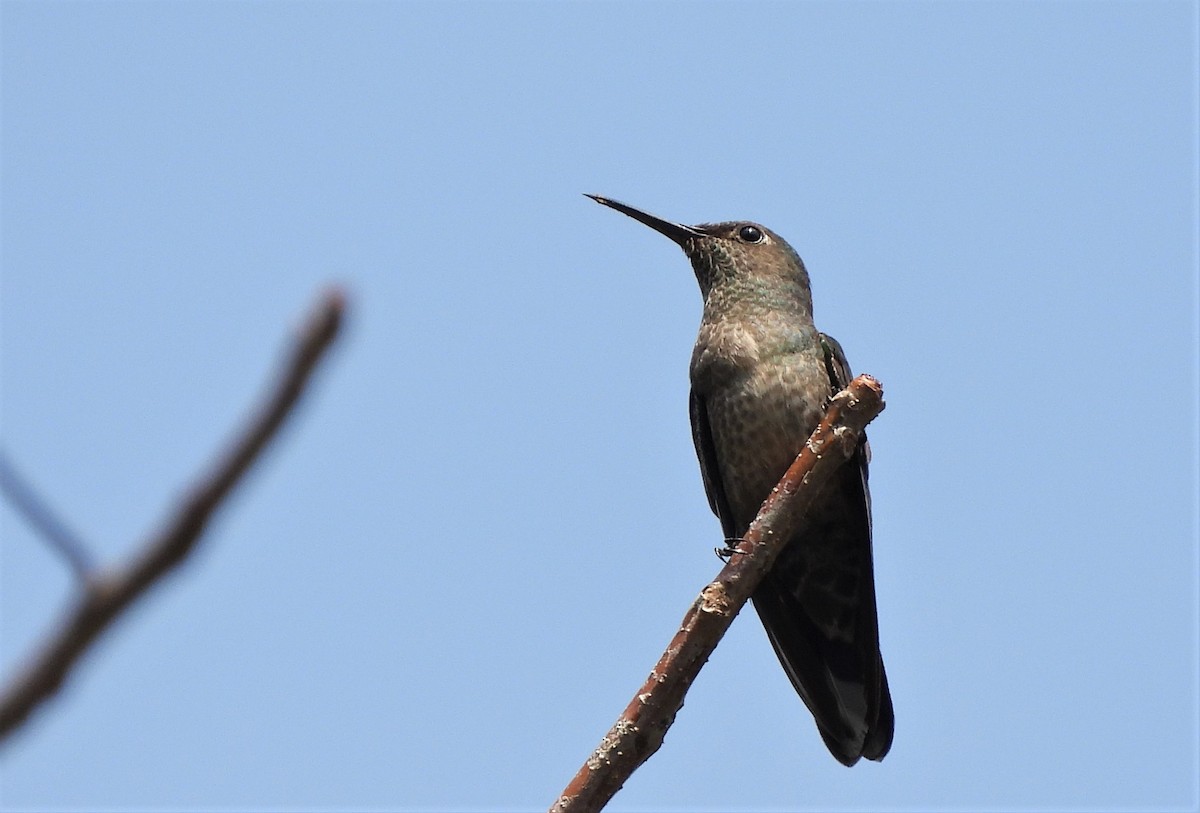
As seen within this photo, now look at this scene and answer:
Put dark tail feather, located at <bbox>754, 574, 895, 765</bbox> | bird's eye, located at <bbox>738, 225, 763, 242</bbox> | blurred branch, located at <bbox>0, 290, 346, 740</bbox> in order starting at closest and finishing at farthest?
blurred branch, located at <bbox>0, 290, 346, 740</bbox> < dark tail feather, located at <bbox>754, 574, 895, 765</bbox> < bird's eye, located at <bbox>738, 225, 763, 242</bbox>

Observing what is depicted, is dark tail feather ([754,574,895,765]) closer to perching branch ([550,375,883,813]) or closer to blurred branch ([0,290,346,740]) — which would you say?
perching branch ([550,375,883,813])

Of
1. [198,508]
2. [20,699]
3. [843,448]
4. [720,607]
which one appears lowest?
[720,607]

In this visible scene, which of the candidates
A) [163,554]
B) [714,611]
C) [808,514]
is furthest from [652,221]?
[163,554]

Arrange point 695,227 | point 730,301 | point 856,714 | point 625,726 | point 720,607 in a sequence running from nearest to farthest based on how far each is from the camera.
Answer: point 625,726
point 720,607
point 856,714
point 730,301
point 695,227

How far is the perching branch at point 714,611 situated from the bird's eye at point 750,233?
3.05 metres

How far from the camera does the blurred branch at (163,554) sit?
905mm

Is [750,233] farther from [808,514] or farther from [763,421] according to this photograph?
[808,514]

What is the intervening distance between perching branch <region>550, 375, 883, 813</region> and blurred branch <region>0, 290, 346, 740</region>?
344 cm

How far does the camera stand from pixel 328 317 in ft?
2.98

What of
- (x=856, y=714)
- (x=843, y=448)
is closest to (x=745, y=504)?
(x=856, y=714)

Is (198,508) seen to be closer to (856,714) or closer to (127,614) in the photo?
(127,614)

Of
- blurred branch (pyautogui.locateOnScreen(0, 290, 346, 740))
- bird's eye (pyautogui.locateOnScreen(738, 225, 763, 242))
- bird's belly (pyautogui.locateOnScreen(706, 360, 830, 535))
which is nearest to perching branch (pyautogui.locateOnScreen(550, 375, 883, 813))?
bird's belly (pyautogui.locateOnScreen(706, 360, 830, 535))

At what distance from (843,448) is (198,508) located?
13.8ft

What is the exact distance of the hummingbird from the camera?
6.39 meters
